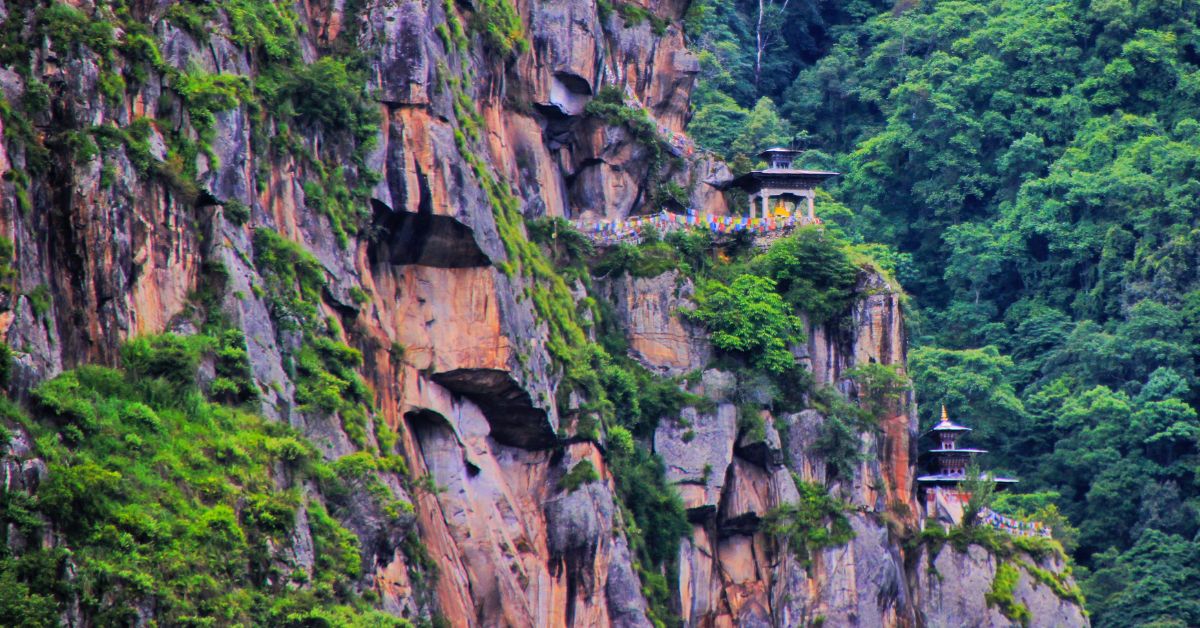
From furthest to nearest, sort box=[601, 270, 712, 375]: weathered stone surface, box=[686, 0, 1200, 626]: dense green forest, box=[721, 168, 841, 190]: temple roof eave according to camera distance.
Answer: box=[686, 0, 1200, 626]: dense green forest < box=[721, 168, 841, 190]: temple roof eave < box=[601, 270, 712, 375]: weathered stone surface

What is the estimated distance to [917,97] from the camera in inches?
3851

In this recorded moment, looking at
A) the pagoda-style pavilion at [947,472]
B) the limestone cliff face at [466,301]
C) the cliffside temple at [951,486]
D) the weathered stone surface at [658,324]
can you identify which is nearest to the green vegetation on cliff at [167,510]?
the limestone cliff face at [466,301]

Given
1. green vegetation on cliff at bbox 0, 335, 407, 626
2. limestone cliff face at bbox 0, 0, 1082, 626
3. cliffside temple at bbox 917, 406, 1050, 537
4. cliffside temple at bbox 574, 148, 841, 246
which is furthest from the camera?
cliffside temple at bbox 917, 406, 1050, 537

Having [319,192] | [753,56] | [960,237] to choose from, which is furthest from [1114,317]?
[319,192]

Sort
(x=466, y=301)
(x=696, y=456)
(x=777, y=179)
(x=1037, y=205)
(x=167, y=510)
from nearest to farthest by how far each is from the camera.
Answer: (x=167, y=510)
(x=466, y=301)
(x=696, y=456)
(x=777, y=179)
(x=1037, y=205)

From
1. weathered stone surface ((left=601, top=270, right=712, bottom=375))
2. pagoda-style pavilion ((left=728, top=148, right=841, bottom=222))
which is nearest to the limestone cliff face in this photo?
weathered stone surface ((left=601, top=270, right=712, bottom=375))

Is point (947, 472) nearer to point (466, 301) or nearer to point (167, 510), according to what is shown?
point (466, 301)

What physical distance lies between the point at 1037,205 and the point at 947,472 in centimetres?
2646

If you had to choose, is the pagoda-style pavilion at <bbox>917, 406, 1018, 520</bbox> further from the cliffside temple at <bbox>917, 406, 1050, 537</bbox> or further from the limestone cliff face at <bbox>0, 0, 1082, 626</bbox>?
the limestone cliff face at <bbox>0, 0, 1082, 626</bbox>

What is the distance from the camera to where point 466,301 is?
54.3 meters

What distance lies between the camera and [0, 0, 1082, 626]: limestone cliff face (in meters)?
42.3

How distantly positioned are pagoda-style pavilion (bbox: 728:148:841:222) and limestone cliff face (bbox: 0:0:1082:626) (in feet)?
3.93

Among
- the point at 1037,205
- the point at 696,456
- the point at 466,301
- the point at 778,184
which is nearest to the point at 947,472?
the point at 778,184

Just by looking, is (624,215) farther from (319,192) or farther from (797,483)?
(319,192)
